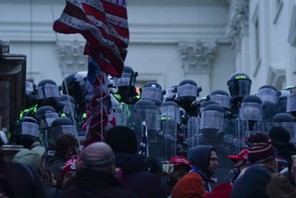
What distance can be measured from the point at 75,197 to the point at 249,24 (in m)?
25.6

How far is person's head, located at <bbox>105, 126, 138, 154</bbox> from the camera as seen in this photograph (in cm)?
728

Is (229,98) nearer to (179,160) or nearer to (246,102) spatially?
(246,102)

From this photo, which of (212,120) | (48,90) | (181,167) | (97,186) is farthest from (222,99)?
(97,186)

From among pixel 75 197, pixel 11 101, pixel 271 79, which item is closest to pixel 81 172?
pixel 75 197

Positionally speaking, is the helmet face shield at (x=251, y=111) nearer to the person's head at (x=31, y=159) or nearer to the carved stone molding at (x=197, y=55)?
the person's head at (x=31, y=159)

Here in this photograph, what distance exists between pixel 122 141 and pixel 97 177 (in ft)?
2.56

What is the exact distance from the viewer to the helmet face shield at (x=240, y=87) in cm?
1520

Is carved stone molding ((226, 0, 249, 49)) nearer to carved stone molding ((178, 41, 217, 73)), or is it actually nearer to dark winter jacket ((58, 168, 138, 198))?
carved stone molding ((178, 41, 217, 73))

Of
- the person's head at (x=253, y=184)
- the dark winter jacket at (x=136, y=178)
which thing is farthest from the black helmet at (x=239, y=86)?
the dark winter jacket at (x=136, y=178)

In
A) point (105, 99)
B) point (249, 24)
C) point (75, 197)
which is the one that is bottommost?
point (75, 197)

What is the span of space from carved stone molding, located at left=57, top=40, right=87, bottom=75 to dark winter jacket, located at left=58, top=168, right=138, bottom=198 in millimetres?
27709

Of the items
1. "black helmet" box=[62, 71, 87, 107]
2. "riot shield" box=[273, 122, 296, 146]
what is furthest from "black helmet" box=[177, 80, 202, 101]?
"riot shield" box=[273, 122, 296, 146]

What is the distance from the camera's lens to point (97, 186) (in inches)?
257

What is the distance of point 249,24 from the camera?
104ft
